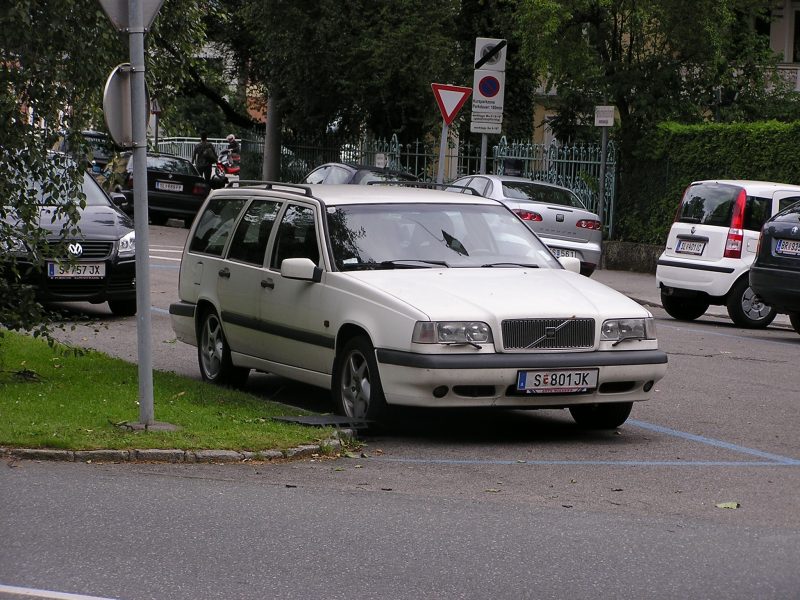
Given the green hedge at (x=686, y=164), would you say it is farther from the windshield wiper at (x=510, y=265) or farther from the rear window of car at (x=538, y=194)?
the windshield wiper at (x=510, y=265)

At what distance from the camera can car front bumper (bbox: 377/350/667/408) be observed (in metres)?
8.88

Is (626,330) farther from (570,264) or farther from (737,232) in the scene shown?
(737,232)

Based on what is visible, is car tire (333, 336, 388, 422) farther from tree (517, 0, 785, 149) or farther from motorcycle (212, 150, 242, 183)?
motorcycle (212, 150, 242, 183)

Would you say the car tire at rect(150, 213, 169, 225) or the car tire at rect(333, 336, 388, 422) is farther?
the car tire at rect(150, 213, 169, 225)

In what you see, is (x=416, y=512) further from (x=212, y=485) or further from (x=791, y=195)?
(x=791, y=195)

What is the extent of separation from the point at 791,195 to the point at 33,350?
9.75 m

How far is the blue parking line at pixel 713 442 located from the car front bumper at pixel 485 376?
66cm

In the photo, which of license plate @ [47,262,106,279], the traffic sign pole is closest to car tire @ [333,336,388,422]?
the traffic sign pole

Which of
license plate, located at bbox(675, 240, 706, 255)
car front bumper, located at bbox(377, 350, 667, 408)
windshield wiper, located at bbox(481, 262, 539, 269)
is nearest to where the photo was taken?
car front bumper, located at bbox(377, 350, 667, 408)

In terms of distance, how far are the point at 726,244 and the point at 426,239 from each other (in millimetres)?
8760

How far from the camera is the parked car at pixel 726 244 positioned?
1812 centimetres

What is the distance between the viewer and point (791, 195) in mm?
18203

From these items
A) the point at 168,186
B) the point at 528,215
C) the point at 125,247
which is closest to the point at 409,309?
the point at 125,247

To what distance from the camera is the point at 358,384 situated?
31.2 ft
